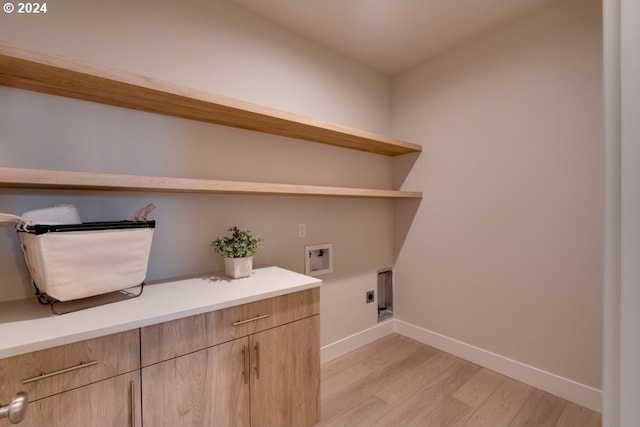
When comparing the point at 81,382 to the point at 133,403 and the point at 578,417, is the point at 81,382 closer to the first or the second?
the point at 133,403

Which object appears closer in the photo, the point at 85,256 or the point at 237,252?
the point at 85,256

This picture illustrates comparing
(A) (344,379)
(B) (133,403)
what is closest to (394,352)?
(A) (344,379)

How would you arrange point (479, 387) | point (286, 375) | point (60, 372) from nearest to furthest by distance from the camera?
1. point (60, 372)
2. point (286, 375)
3. point (479, 387)

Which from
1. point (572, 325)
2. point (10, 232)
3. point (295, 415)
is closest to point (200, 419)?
point (295, 415)

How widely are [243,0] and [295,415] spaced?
2385 millimetres

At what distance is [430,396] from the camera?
71.0 inches

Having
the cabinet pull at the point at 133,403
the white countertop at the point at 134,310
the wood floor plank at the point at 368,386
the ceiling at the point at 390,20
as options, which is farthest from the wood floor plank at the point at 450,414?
the ceiling at the point at 390,20

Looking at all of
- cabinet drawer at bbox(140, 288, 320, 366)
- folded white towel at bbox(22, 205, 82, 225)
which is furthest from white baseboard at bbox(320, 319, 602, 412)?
folded white towel at bbox(22, 205, 82, 225)

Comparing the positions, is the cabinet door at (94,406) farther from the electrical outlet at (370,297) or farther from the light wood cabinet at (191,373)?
the electrical outlet at (370,297)

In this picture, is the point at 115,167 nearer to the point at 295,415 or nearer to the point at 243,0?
the point at 243,0

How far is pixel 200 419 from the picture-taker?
1.15m

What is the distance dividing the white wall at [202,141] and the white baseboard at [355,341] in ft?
0.22

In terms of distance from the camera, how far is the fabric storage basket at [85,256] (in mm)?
978

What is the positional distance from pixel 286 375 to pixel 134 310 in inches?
30.1
